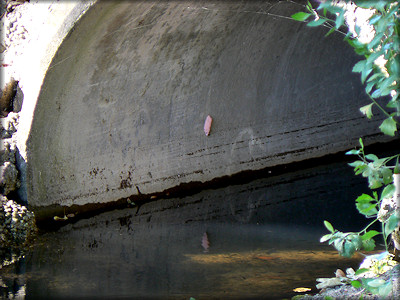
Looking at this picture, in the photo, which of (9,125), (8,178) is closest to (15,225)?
(8,178)

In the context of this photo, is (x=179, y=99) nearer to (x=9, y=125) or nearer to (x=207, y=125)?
(x=207, y=125)

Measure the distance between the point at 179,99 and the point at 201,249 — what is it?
2134 mm

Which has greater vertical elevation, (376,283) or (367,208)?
(367,208)

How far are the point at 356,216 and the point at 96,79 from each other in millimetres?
2725

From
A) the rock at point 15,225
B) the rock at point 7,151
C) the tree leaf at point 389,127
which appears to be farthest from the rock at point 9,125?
the tree leaf at point 389,127

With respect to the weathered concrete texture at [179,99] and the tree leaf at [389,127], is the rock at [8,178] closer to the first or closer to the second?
the weathered concrete texture at [179,99]

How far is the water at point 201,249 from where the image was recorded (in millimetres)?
3508

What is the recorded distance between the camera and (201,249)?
4.33 m

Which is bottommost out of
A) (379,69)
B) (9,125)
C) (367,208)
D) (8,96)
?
(367,208)

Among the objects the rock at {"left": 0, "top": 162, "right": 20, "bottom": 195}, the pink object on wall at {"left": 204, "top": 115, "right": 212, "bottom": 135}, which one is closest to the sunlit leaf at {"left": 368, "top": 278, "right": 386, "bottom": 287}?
the rock at {"left": 0, "top": 162, "right": 20, "bottom": 195}

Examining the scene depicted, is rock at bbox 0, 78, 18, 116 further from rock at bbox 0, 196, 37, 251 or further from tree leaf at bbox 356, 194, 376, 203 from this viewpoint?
tree leaf at bbox 356, 194, 376, 203

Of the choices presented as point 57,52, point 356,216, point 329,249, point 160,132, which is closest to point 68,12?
point 57,52

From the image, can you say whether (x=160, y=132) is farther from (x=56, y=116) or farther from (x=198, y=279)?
(x=198, y=279)

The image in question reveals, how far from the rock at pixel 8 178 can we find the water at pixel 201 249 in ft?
1.71
